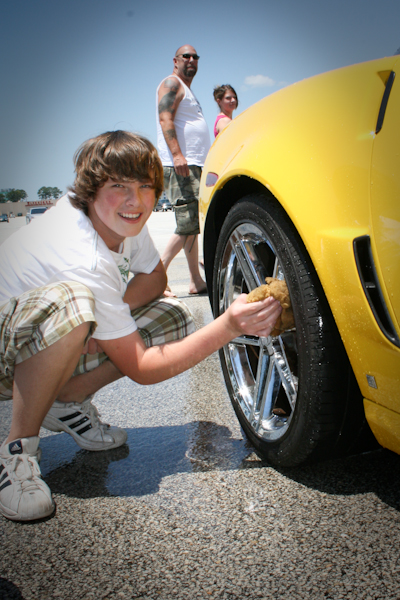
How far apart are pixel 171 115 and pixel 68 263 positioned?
2.90 m

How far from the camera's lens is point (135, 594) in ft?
3.60

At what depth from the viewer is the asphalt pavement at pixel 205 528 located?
111cm

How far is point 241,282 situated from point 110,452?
776 millimetres

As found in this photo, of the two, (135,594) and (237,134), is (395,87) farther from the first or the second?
(135,594)

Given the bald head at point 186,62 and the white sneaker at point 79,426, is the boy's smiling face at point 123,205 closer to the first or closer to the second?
the white sneaker at point 79,426

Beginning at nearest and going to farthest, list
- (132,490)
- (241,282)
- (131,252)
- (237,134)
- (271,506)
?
(271,506)
(132,490)
(237,134)
(241,282)
(131,252)

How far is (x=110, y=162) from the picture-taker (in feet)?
5.24

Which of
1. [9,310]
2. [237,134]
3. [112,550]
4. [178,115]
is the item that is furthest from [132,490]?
[178,115]

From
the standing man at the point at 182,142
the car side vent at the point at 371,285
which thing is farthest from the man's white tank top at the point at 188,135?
the car side vent at the point at 371,285

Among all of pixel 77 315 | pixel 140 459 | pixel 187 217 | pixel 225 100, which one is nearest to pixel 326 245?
pixel 77 315

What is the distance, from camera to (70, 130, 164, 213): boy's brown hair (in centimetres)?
160

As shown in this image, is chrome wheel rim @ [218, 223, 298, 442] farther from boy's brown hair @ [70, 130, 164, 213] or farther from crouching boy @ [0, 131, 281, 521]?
boy's brown hair @ [70, 130, 164, 213]

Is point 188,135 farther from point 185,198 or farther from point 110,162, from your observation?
point 110,162

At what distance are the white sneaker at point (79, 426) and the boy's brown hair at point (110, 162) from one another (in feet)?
2.35
